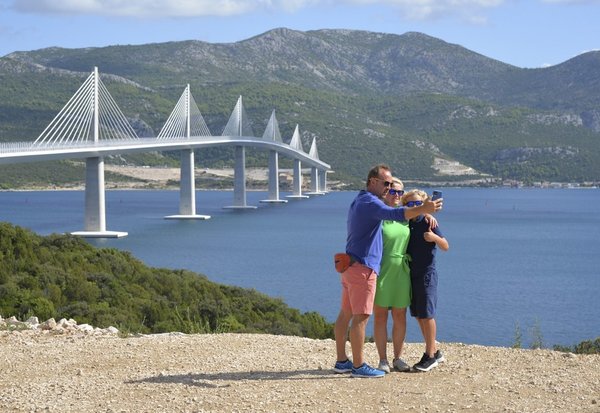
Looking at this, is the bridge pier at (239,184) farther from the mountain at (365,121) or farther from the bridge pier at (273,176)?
the mountain at (365,121)

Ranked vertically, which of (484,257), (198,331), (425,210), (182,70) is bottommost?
(484,257)

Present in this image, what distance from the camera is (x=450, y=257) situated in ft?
158

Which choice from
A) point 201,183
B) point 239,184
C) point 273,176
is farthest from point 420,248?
point 201,183

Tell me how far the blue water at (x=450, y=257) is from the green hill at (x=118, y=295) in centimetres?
407

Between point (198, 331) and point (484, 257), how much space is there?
125 feet

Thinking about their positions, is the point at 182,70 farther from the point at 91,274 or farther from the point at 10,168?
the point at 91,274

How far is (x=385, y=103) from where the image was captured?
193 metres

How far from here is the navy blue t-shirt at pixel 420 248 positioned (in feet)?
26.1

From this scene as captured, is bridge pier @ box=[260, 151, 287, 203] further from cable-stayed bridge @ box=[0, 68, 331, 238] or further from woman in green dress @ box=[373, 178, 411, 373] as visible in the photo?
woman in green dress @ box=[373, 178, 411, 373]

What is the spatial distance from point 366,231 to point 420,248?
558 millimetres

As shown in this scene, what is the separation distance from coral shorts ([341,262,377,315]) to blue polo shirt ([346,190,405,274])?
0.17 feet

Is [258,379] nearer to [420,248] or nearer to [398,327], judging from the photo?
[398,327]

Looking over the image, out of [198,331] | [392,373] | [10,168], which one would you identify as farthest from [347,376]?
[10,168]

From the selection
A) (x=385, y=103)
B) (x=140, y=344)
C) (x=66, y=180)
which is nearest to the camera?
(x=140, y=344)
